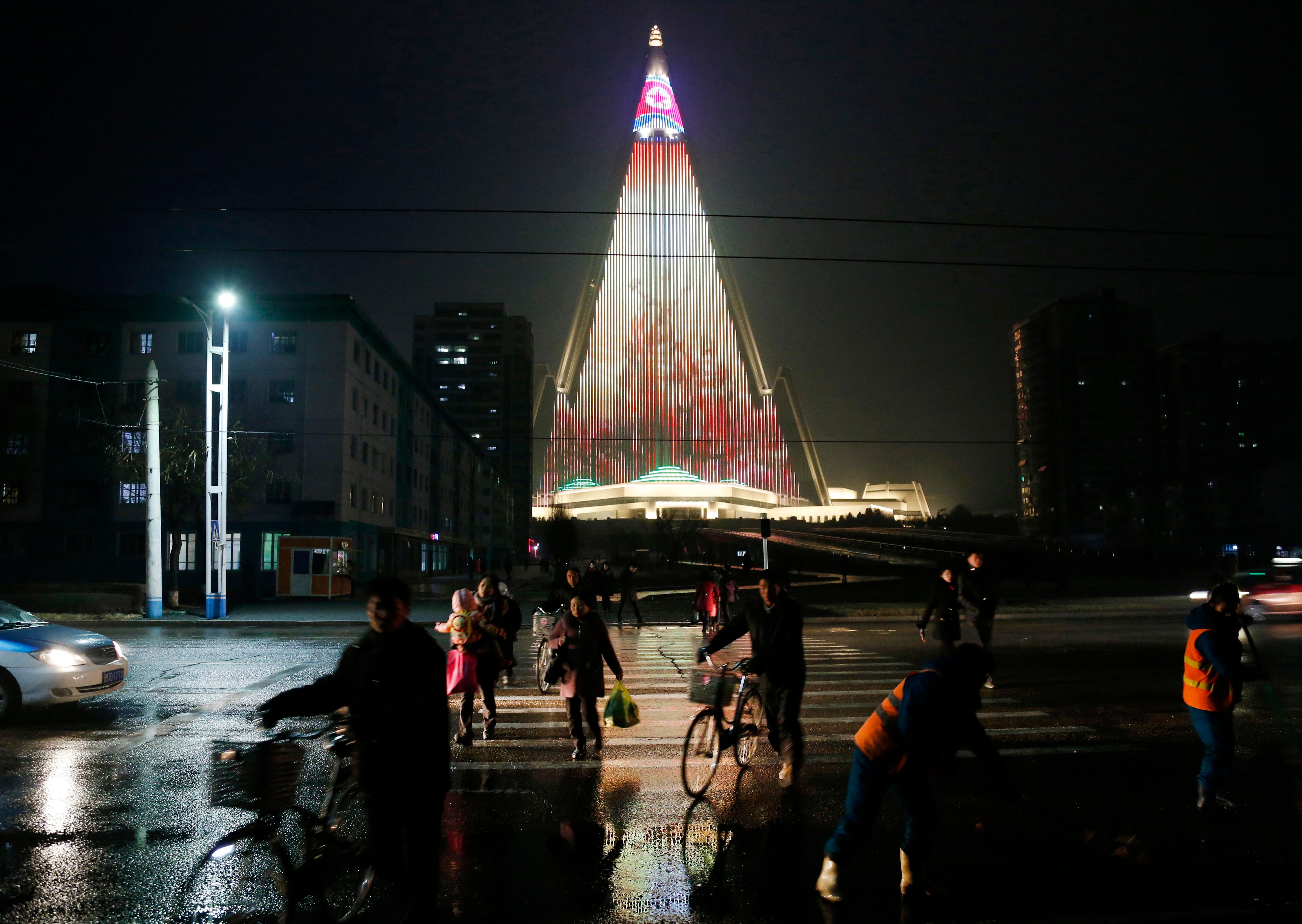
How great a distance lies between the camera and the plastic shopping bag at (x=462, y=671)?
841 centimetres

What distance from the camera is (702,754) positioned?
23.0 ft

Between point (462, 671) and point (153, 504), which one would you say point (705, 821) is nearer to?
point (462, 671)

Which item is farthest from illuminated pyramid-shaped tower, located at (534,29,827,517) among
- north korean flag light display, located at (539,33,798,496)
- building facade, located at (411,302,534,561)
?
building facade, located at (411,302,534,561)

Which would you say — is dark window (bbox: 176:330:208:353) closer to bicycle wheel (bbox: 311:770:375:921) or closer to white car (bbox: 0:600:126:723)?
white car (bbox: 0:600:126:723)

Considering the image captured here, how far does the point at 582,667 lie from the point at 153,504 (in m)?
23.3

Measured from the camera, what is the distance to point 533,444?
166 meters

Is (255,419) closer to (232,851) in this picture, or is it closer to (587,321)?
(232,851)

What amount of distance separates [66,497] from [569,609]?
40595 mm

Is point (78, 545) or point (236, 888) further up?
point (78, 545)

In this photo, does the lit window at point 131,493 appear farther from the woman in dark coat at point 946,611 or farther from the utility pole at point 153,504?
the woman in dark coat at point 946,611

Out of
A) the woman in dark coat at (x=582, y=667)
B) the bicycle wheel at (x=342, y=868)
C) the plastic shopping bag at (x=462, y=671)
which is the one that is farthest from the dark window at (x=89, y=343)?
the bicycle wheel at (x=342, y=868)

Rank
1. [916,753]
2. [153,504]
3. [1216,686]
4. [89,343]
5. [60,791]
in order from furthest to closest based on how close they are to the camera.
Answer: [89,343], [153,504], [60,791], [1216,686], [916,753]

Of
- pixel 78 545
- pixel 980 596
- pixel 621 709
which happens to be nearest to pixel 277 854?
pixel 621 709

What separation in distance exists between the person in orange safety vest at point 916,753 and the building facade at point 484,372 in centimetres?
15693
